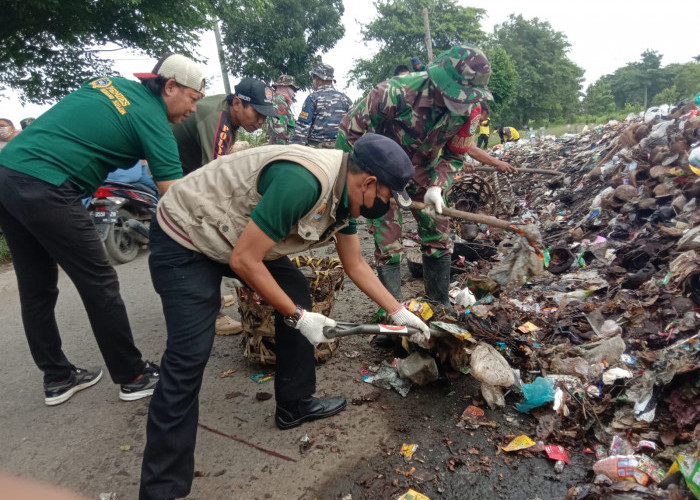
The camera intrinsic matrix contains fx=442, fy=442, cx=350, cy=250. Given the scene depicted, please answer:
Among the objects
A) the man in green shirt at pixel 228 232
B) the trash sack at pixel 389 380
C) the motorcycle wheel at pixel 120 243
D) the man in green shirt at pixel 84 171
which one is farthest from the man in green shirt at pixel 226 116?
the motorcycle wheel at pixel 120 243

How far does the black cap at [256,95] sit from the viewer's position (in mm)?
2836

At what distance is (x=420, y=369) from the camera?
256cm

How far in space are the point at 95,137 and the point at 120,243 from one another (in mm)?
3735

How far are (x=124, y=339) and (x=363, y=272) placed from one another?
140cm

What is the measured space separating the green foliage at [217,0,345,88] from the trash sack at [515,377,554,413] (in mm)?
17581

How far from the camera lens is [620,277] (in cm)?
371

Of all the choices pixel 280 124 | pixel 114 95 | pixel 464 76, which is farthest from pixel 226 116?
pixel 280 124

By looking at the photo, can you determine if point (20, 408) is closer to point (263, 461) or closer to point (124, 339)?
point (124, 339)

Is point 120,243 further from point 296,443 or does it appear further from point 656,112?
point 656,112

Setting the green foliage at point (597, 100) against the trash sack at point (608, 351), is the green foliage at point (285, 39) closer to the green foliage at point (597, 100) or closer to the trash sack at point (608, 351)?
the trash sack at point (608, 351)

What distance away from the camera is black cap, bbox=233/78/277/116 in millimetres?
2836

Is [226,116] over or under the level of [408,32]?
under

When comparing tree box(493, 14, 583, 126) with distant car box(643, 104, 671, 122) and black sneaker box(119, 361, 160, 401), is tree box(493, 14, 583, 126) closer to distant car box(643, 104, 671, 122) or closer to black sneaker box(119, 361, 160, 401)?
distant car box(643, 104, 671, 122)

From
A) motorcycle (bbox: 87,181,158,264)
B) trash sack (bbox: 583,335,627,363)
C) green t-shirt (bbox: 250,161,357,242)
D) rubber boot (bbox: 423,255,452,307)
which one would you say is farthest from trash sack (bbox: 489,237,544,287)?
motorcycle (bbox: 87,181,158,264)
